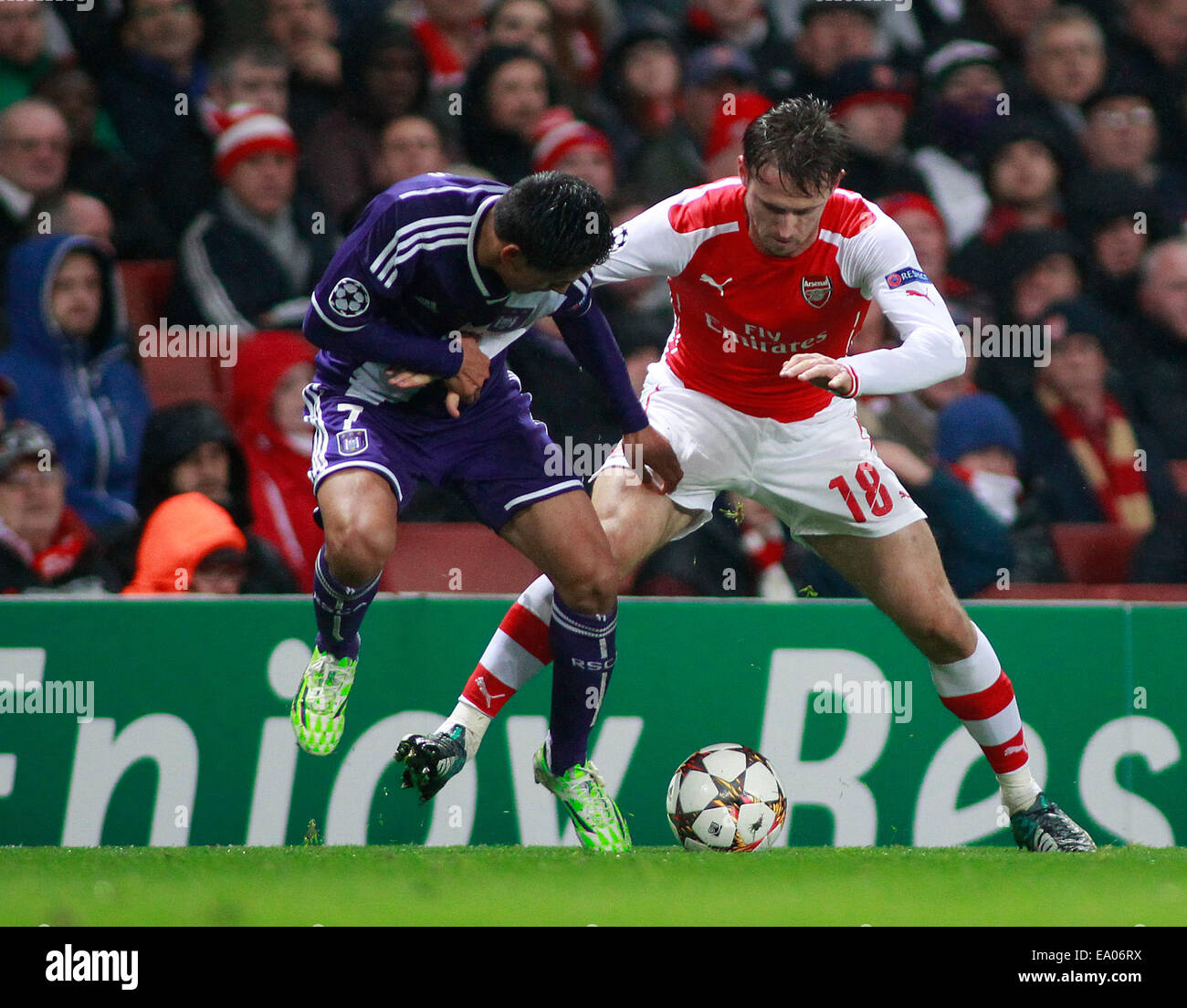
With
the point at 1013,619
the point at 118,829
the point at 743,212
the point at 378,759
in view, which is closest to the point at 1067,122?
the point at 1013,619

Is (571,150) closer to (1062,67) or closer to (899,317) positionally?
(1062,67)

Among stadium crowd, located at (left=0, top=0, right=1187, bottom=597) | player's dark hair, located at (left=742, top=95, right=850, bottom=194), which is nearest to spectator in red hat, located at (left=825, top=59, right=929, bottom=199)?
stadium crowd, located at (left=0, top=0, right=1187, bottom=597)

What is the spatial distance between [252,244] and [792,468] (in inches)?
112

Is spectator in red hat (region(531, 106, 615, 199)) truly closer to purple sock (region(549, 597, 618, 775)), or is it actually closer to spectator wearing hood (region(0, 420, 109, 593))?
spectator wearing hood (region(0, 420, 109, 593))

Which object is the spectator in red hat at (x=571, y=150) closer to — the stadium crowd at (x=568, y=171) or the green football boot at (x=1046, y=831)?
the stadium crowd at (x=568, y=171)

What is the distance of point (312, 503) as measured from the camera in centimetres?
626

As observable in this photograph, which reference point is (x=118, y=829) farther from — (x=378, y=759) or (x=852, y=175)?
(x=852, y=175)

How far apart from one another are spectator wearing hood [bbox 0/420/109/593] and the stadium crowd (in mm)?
11

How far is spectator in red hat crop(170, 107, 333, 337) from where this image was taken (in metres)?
6.58

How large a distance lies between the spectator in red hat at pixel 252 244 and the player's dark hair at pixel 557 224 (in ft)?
8.67

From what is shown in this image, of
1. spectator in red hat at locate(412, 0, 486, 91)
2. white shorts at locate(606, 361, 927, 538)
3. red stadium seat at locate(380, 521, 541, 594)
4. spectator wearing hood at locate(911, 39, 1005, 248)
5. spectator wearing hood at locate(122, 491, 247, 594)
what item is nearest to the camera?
white shorts at locate(606, 361, 927, 538)

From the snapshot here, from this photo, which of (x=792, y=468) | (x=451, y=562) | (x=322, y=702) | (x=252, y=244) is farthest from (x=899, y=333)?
(x=252, y=244)

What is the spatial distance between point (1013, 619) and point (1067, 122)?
2.97 meters

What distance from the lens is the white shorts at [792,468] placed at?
484cm
